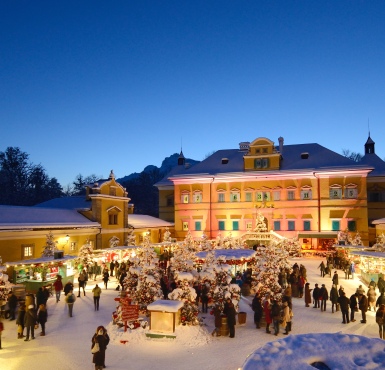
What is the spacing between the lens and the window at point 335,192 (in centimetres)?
4126

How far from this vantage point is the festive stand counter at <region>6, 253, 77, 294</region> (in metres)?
21.2

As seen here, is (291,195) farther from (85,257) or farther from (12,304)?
(12,304)

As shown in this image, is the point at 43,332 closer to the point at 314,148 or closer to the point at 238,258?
the point at 238,258

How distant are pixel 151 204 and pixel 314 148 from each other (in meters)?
40.7

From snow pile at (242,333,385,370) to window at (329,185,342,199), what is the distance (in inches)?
1452

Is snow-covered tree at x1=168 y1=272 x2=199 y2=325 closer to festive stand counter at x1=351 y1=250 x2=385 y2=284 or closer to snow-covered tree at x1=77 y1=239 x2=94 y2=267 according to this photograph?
festive stand counter at x1=351 y1=250 x2=385 y2=284

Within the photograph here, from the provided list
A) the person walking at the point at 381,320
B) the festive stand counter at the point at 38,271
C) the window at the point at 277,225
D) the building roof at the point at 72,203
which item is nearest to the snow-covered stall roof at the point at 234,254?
the festive stand counter at the point at 38,271

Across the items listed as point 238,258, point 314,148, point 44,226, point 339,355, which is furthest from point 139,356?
point 314,148

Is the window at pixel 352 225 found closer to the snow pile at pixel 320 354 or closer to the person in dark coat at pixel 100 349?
the person in dark coat at pixel 100 349

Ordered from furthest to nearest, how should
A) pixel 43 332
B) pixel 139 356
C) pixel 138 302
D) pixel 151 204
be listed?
pixel 151 204, pixel 138 302, pixel 43 332, pixel 139 356

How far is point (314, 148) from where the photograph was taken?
151 ft

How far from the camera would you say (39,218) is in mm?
30219

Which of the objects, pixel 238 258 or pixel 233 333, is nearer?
pixel 233 333

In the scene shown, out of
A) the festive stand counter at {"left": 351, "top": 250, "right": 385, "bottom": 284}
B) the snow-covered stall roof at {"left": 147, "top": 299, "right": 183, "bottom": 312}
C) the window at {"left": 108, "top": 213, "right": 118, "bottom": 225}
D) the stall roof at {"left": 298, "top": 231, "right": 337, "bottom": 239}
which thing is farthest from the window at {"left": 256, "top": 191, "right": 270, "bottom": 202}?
the snow-covered stall roof at {"left": 147, "top": 299, "right": 183, "bottom": 312}
